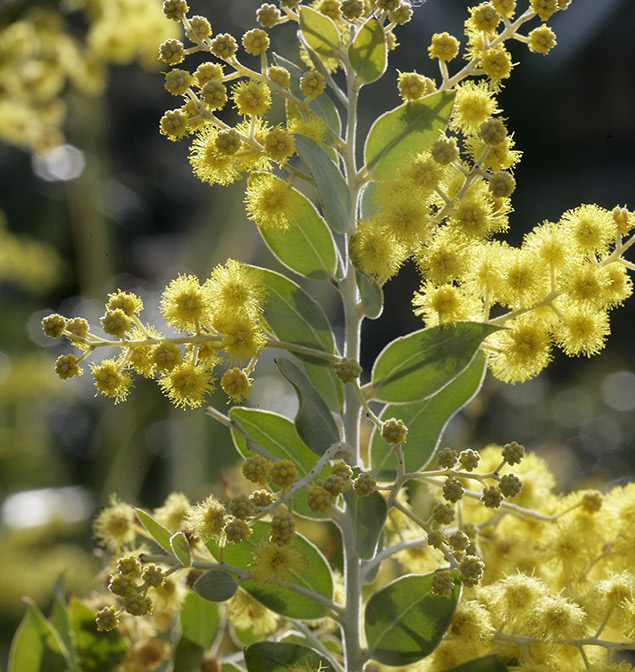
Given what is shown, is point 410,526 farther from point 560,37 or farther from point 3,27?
point 560,37

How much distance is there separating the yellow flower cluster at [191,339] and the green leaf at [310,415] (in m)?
0.03

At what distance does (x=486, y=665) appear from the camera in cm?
66

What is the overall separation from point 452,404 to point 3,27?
3.51ft

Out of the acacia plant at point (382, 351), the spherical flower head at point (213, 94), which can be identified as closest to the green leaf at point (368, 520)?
the acacia plant at point (382, 351)

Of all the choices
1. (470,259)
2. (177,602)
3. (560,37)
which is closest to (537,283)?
(470,259)

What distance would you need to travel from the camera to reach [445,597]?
0.62m

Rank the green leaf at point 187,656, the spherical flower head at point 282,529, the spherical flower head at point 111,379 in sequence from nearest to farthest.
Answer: the spherical flower head at point 282,529, the spherical flower head at point 111,379, the green leaf at point 187,656

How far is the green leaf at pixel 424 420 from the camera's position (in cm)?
69

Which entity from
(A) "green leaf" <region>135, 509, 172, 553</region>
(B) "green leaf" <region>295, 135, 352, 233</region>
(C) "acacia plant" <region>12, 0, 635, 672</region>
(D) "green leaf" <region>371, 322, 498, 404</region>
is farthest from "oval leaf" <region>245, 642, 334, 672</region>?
(B) "green leaf" <region>295, 135, 352, 233</region>

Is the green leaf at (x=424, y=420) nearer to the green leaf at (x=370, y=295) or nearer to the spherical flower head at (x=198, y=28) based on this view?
the green leaf at (x=370, y=295)

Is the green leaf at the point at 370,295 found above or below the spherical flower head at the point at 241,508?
above

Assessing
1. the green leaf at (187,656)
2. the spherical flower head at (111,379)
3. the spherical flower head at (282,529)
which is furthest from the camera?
the green leaf at (187,656)


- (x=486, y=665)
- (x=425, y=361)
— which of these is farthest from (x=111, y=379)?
(x=486, y=665)

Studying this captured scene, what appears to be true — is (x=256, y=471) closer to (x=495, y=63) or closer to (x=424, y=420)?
(x=424, y=420)
